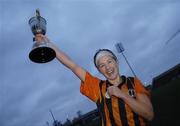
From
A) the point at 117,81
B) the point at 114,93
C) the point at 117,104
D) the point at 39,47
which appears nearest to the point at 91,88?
the point at 117,81

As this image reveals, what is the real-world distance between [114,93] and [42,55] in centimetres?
125

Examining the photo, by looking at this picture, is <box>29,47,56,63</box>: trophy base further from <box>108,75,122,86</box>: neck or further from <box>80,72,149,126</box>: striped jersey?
<box>108,75,122,86</box>: neck

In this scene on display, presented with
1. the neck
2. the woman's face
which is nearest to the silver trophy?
the woman's face

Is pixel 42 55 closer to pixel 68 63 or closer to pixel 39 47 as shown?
pixel 39 47

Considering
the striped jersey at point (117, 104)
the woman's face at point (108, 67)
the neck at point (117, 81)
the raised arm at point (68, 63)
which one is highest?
the raised arm at point (68, 63)

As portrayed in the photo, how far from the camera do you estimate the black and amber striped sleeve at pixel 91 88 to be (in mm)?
4548

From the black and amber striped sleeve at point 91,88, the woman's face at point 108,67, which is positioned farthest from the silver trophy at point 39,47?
the woman's face at point 108,67

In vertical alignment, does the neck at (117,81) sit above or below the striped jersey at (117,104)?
above

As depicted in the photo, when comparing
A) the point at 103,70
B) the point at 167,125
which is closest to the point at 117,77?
the point at 103,70

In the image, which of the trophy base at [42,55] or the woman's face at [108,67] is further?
the trophy base at [42,55]

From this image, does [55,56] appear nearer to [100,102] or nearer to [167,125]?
[100,102]

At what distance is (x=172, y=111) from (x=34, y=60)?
29.7 ft

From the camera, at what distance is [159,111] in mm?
14070

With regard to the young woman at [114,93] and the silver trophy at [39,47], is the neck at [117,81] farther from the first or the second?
the silver trophy at [39,47]
